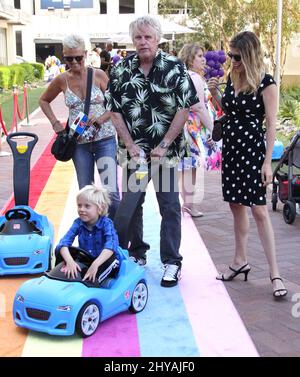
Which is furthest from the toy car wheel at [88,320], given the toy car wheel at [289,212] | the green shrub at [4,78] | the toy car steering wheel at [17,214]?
the green shrub at [4,78]

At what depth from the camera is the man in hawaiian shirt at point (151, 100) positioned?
4223mm

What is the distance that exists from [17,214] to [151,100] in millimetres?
1517

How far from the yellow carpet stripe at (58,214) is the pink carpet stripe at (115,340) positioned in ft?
0.26

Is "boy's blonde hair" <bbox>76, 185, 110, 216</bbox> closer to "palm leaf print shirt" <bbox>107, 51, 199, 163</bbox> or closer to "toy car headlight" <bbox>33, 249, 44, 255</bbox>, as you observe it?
"palm leaf print shirt" <bbox>107, 51, 199, 163</bbox>

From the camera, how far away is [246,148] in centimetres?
429

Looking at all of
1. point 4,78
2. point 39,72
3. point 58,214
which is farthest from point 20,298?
point 39,72

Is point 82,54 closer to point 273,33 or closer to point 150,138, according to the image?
point 150,138

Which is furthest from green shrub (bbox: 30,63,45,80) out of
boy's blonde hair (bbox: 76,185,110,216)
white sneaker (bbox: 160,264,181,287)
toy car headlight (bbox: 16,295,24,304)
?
toy car headlight (bbox: 16,295,24,304)

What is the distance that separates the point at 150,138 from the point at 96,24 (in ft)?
184

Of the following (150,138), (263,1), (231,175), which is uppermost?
(263,1)

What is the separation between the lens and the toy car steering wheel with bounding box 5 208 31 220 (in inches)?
192

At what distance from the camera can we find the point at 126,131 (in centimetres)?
438

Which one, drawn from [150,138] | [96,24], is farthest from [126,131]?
[96,24]

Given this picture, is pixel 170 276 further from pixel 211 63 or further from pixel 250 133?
pixel 211 63
